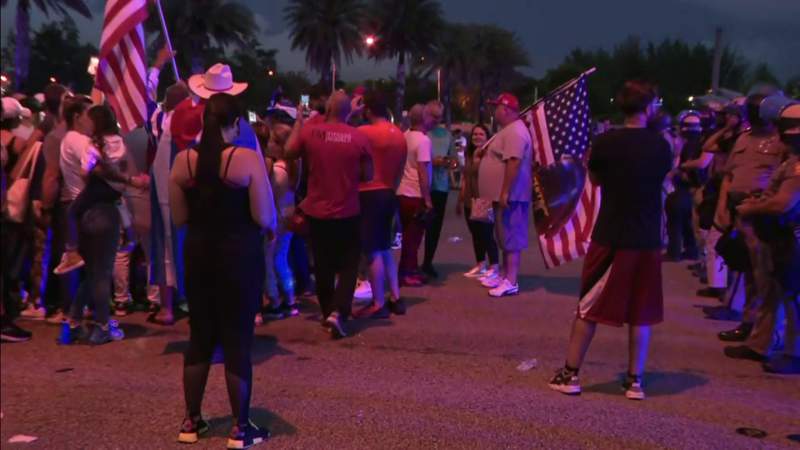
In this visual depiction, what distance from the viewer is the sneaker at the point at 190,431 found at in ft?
14.0

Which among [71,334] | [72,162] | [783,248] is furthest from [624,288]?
[71,334]

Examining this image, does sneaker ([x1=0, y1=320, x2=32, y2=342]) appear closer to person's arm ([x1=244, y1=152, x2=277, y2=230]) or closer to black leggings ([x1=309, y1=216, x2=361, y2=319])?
black leggings ([x1=309, y1=216, x2=361, y2=319])

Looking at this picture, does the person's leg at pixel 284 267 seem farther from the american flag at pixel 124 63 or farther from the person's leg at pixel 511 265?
the person's leg at pixel 511 265

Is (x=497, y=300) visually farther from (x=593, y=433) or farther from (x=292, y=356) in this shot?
(x=593, y=433)

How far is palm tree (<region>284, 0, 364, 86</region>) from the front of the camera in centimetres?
5191

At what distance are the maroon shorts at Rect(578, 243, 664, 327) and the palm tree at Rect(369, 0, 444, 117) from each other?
43231 mm

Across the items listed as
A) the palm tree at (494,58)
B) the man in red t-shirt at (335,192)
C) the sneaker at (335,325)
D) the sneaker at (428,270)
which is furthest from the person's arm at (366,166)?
the palm tree at (494,58)

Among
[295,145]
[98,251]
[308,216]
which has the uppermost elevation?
[295,145]

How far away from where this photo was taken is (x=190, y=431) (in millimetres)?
4285

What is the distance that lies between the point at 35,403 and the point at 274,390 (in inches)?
59.6

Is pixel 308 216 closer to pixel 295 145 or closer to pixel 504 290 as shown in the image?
pixel 295 145

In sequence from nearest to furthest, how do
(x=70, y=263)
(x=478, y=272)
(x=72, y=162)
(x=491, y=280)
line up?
(x=72, y=162), (x=70, y=263), (x=491, y=280), (x=478, y=272)

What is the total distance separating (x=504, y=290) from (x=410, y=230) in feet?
4.17

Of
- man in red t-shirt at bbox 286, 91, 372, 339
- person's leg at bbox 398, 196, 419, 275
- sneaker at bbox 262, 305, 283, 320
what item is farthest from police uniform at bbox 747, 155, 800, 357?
sneaker at bbox 262, 305, 283, 320
